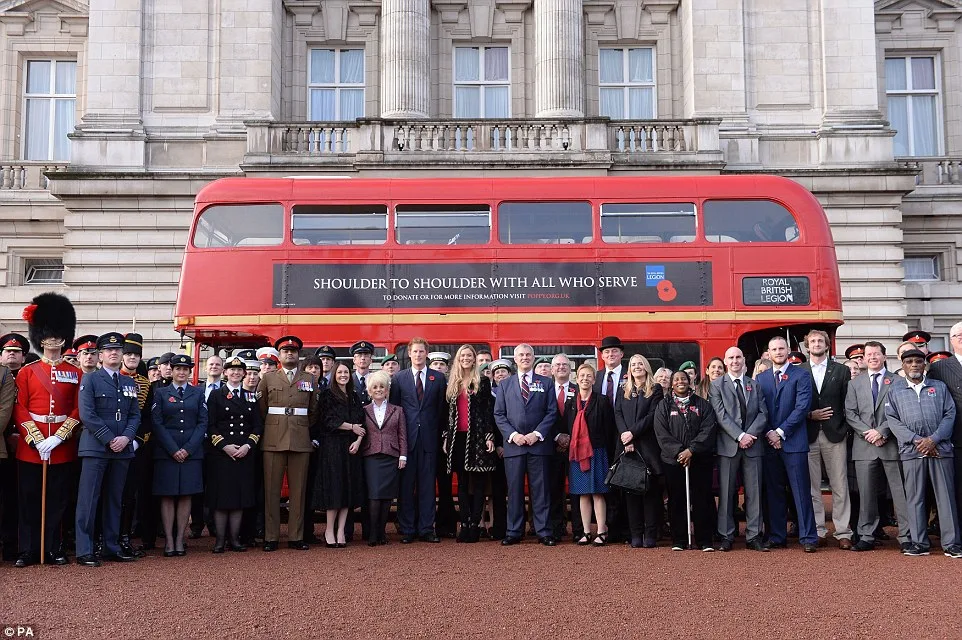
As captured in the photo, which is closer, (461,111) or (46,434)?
(46,434)

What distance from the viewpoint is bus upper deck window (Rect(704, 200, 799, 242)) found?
13.5m

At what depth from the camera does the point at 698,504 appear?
9703 millimetres

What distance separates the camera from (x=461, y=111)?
2478cm

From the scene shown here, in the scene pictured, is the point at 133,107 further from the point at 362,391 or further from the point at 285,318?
the point at 362,391

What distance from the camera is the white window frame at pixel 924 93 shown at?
2480cm

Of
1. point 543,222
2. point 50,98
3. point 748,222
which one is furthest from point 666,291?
point 50,98

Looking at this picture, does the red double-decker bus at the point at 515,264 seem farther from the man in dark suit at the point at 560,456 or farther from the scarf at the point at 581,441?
the scarf at the point at 581,441

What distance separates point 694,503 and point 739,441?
76cm

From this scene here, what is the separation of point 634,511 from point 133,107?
57.6ft

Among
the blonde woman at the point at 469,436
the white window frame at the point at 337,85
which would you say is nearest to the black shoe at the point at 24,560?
the blonde woman at the point at 469,436

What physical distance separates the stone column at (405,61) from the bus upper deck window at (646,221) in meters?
10.2

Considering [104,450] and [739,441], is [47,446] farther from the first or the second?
[739,441]

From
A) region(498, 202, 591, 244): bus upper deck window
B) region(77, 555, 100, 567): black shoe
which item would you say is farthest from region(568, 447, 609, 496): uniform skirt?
region(77, 555, 100, 567): black shoe

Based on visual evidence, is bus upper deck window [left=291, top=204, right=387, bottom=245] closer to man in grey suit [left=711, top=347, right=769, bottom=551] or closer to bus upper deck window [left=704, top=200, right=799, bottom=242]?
bus upper deck window [left=704, top=200, right=799, bottom=242]
